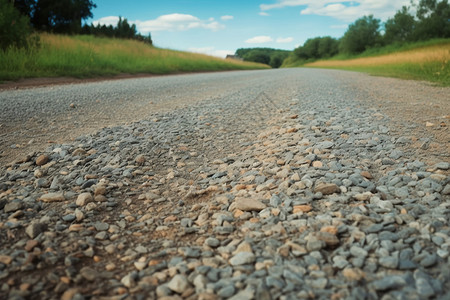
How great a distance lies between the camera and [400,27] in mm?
39875

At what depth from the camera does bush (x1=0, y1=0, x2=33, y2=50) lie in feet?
30.7

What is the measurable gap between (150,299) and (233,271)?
0.36m

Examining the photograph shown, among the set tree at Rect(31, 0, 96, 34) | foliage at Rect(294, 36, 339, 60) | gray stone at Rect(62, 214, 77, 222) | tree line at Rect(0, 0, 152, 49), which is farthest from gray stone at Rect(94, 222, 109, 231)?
foliage at Rect(294, 36, 339, 60)

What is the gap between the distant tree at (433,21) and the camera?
33.5 meters

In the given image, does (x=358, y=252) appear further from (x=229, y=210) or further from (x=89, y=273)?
(x=89, y=273)

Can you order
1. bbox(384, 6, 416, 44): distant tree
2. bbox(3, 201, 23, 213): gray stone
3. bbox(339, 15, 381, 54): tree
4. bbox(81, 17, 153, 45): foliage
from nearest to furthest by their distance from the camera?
1. bbox(3, 201, 23, 213): gray stone
2. bbox(81, 17, 153, 45): foliage
3. bbox(384, 6, 416, 44): distant tree
4. bbox(339, 15, 381, 54): tree

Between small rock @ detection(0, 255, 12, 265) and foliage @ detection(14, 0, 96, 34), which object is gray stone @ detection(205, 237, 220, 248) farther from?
foliage @ detection(14, 0, 96, 34)

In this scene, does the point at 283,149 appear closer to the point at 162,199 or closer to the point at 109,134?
the point at 162,199

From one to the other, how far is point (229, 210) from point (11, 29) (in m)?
10.9

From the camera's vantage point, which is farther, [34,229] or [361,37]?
[361,37]

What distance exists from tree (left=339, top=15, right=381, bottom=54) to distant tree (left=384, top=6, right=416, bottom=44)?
2546mm

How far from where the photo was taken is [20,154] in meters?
2.87

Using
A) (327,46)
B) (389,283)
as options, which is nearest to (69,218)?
(389,283)

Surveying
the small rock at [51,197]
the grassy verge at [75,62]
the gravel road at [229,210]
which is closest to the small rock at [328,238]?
the gravel road at [229,210]
